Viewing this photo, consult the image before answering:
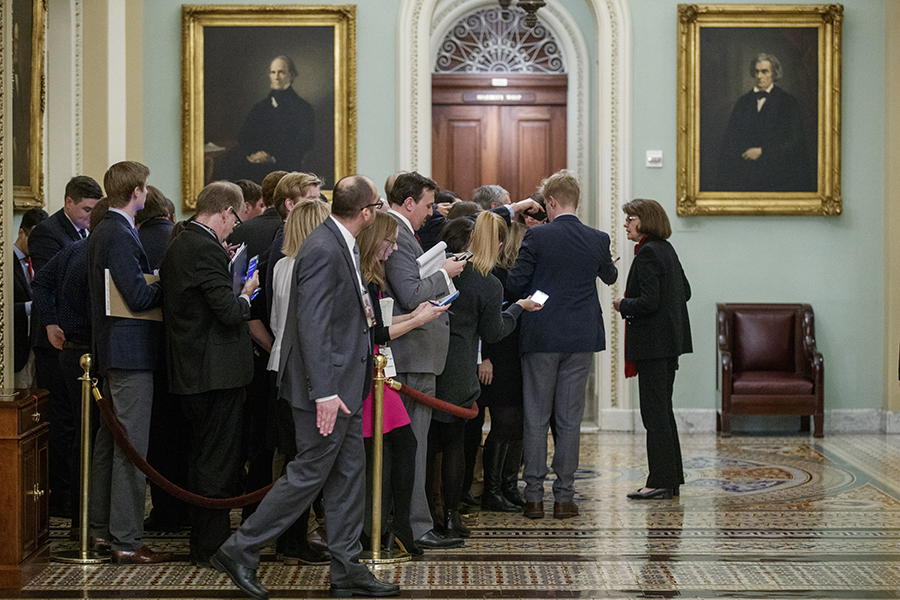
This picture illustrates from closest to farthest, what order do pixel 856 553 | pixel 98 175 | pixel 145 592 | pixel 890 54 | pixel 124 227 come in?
pixel 145 592 < pixel 124 227 < pixel 856 553 < pixel 98 175 < pixel 890 54

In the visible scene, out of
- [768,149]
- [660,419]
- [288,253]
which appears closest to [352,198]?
[288,253]

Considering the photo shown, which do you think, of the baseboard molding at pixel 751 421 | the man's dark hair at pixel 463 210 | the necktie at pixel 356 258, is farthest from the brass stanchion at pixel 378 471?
the baseboard molding at pixel 751 421

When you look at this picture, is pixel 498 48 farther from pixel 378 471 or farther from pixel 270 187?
pixel 378 471

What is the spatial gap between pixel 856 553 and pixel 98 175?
241 inches

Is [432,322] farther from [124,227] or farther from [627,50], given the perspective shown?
[627,50]

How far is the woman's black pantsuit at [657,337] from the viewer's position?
611cm

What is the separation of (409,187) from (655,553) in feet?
7.23

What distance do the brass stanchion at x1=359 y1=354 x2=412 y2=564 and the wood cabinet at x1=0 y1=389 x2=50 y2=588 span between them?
5.01ft

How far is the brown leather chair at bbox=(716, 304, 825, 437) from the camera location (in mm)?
8797

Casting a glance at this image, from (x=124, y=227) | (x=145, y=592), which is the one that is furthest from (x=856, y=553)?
(x=124, y=227)

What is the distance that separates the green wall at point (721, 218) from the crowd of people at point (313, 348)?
334 centimetres

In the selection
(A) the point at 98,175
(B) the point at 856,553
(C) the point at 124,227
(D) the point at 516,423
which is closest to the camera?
(C) the point at 124,227

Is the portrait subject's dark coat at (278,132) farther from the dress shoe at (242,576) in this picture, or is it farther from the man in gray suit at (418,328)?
the dress shoe at (242,576)

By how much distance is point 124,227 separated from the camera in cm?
472
